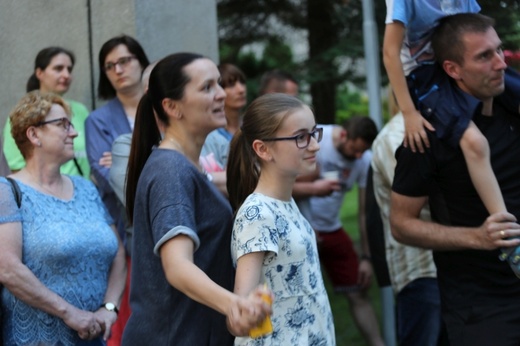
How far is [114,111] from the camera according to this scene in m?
5.89

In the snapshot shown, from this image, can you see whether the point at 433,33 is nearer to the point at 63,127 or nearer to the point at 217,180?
the point at 217,180

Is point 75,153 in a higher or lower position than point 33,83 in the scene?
lower

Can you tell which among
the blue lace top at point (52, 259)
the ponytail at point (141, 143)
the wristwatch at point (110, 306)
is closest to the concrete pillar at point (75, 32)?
the blue lace top at point (52, 259)

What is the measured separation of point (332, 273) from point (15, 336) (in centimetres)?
397

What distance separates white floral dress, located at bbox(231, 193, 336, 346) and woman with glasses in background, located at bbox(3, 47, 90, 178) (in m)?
2.52

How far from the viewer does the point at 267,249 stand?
3.55 meters

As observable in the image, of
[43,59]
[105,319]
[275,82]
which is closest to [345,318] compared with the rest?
[275,82]

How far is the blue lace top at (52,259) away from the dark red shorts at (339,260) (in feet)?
11.9

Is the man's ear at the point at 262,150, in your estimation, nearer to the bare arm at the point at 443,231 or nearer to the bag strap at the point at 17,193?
the bare arm at the point at 443,231

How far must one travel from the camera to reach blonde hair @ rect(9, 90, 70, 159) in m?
4.81

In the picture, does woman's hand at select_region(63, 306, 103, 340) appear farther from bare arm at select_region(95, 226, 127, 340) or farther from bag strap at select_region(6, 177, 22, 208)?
bag strap at select_region(6, 177, 22, 208)

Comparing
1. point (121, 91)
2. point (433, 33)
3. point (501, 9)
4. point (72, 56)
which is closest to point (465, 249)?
point (433, 33)

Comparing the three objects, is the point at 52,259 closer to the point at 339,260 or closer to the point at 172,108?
the point at 172,108

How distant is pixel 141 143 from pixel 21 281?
0.98 meters
